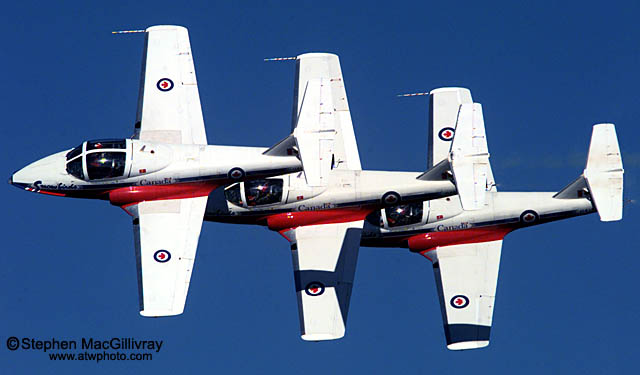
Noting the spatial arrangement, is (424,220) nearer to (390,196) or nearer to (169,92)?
(390,196)

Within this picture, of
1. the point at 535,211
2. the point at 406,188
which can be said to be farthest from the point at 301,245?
the point at 535,211

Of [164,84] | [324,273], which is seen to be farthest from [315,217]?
[164,84]

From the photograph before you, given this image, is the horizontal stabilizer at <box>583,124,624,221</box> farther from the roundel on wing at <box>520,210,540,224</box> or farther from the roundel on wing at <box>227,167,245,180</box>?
the roundel on wing at <box>227,167,245,180</box>

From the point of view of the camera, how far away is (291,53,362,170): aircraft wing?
228 feet

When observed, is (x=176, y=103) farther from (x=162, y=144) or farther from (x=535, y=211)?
(x=535, y=211)

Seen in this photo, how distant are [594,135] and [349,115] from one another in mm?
10501

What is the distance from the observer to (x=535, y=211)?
6800 centimetres

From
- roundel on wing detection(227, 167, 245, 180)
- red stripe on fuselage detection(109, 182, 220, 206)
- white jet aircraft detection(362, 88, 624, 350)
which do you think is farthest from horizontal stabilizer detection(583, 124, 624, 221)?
red stripe on fuselage detection(109, 182, 220, 206)

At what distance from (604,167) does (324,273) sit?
11.6 metres

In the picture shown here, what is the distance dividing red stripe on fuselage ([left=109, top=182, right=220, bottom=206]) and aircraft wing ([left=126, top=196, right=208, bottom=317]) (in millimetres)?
193

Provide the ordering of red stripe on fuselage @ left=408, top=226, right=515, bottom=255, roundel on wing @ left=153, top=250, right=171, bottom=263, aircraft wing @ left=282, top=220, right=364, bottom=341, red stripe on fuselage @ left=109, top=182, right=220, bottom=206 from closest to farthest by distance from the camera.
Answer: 1. roundel on wing @ left=153, top=250, right=171, bottom=263
2. aircraft wing @ left=282, top=220, right=364, bottom=341
3. red stripe on fuselage @ left=109, top=182, right=220, bottom=206
4. red stripe on fuselage @ left=408, top=226, right=515, bottom=255

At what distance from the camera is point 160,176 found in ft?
217

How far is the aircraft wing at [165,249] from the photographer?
64375mm

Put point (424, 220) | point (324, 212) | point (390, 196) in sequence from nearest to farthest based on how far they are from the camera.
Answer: point (390, 196), point (324, 212), point (424, 220)
